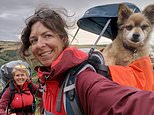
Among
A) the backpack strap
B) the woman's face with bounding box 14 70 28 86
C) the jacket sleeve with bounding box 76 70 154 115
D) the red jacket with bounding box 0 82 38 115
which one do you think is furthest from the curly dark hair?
the woman's face with bounding box 14 70 28 86

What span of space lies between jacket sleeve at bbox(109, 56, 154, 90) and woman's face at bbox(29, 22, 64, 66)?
589 millimetres

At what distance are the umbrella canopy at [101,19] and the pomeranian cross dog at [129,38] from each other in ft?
0.29

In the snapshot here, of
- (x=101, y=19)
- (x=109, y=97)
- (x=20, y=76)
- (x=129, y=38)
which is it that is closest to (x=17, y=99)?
(x=20, y=76)

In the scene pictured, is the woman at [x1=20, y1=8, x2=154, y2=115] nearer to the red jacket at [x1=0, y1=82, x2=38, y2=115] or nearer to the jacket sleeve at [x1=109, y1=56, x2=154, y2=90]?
the jacket sleeve at [x1=109, y1=56, x2=154, y2=90]

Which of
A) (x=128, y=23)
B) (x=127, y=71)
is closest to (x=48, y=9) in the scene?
(x=127, y=71)

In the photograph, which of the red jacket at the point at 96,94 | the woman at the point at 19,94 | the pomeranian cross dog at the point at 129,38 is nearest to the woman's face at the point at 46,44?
the red jacket at the point at 96,94

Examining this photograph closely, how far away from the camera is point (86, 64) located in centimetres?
221

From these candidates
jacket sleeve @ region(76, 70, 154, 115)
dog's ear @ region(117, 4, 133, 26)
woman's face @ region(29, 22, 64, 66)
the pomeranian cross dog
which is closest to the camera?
jacket sleeve @ region(76, 70, 154, 115)

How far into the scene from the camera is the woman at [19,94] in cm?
784

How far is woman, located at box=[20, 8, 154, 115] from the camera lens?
1.46 m

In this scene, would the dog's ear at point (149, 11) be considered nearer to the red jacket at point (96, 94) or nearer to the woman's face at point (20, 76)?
the red jacket at point (96, 94)

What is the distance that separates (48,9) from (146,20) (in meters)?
2.39

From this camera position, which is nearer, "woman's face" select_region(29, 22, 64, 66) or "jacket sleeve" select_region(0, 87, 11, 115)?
"woman's face" select_region(29, 22, 64, 66)

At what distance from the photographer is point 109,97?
1.62m
